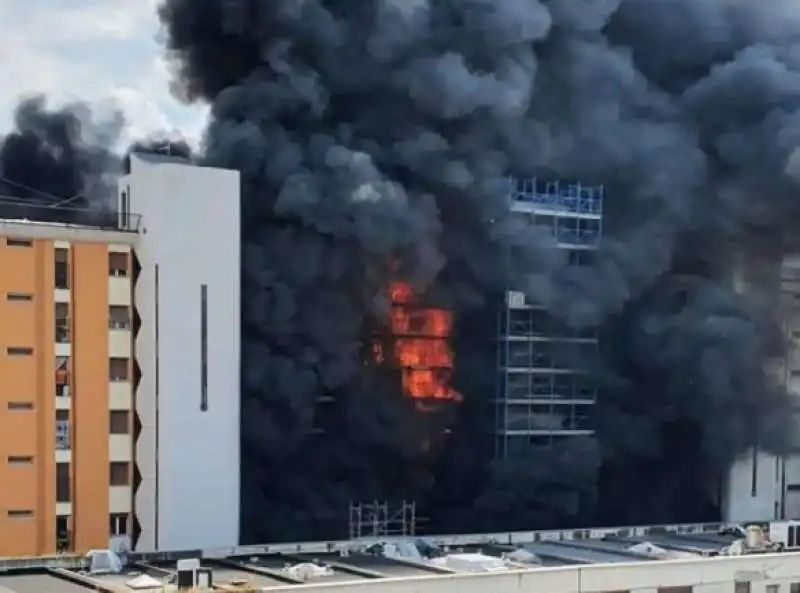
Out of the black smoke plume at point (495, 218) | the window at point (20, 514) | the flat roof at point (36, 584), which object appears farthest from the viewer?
the black smoke plume at point (495, 218)

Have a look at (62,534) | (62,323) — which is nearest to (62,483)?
(62,534)

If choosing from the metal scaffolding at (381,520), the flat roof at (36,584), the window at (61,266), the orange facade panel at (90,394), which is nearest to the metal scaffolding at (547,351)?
the metal scaffolding at (381,520)

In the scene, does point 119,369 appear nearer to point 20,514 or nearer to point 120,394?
point 120,394

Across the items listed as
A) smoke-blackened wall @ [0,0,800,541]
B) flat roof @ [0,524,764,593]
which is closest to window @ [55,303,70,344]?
smoke-blackened wall @ [0,0,800,541]

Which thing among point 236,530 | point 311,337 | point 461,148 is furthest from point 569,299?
point 236,530

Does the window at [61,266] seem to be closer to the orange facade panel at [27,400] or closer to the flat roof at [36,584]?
the orange facade panel at [27,400]

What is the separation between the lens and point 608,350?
2017cm

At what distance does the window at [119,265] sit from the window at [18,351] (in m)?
1.28

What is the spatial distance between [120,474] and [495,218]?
623 cm

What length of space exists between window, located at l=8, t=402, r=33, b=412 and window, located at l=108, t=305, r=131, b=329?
128 centimetres

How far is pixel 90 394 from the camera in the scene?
50.8 ft

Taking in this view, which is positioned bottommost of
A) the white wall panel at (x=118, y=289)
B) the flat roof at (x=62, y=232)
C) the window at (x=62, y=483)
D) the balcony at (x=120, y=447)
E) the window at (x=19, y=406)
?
the window at (x=62, y=483)

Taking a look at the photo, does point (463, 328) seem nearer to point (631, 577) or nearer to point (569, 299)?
point (569, 299)

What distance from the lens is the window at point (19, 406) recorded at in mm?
15117
